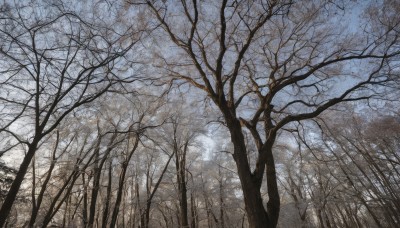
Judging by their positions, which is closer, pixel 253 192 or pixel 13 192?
pixel 13 192

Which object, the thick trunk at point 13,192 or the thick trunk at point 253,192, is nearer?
the thick trunk at point 13,192

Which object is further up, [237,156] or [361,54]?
[361,54]

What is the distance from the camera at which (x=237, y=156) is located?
5457 millimetres

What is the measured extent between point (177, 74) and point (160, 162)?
45.3ft

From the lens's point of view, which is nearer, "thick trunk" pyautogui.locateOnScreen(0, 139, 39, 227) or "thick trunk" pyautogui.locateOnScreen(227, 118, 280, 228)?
"thick trunk" pyautogui.locateOnScreen(0, 139, 39, 227)

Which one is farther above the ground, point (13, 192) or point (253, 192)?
point (13, 192)

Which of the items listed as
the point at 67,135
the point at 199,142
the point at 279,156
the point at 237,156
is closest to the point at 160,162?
the point at 199,142

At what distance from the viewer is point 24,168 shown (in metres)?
3.60

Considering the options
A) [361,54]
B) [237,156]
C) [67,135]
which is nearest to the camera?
[237,156]

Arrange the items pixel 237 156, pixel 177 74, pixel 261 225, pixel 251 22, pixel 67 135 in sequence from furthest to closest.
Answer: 1. pixel 67 135
2. pixel 177 74
3. pixel 251 22
4. pixel 237 156
5. pixel 261 225

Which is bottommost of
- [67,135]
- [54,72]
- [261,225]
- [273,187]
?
[261,225]

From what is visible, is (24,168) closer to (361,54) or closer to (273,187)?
(273,187)

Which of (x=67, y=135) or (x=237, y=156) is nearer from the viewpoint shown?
(x=237, y=156)

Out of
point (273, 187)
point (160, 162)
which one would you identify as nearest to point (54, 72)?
point (273, 187)
